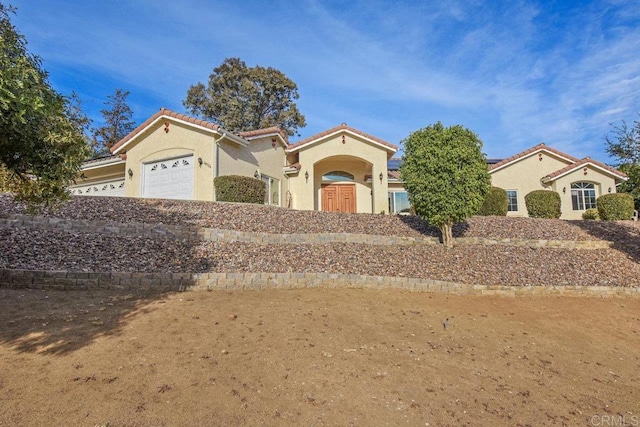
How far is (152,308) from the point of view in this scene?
241 inches

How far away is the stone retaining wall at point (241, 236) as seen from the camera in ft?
29.5

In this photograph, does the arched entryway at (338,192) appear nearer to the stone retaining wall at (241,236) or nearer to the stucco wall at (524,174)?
the stone retaining wall at (241,236)

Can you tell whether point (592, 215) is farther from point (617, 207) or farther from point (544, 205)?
point (544, 205)

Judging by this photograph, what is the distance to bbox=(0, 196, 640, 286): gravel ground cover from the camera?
7988 mm

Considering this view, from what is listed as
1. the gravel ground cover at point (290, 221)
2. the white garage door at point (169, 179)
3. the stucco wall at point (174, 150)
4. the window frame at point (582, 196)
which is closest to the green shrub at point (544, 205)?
the gravel ground cover at point (290, 221)

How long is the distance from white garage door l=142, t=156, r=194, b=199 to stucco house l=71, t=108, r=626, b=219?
5cm

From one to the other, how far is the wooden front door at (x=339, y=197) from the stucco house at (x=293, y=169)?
6cm

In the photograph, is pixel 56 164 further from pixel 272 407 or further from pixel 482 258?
pixel 482 258

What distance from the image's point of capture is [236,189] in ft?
45.9

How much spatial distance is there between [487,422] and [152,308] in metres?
5.29

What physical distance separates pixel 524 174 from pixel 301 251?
17.5 m

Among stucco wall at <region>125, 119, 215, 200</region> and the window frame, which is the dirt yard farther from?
the window frame

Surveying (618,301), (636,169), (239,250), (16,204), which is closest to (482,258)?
(618,301)
